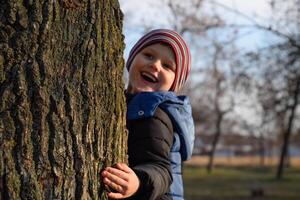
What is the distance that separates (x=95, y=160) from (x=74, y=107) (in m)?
0.24

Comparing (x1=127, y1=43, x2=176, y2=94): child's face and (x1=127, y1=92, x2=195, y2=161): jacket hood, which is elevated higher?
(x1=127, y1=43, x2=176, y2=94): child's face

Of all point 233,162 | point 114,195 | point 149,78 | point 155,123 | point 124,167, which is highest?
point 233,162

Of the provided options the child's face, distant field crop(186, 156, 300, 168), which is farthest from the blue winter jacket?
distant field crop(186, 156, 300, 168)

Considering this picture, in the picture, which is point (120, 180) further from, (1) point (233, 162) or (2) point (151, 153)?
(1) point (233, 162)

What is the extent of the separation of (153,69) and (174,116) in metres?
0.32

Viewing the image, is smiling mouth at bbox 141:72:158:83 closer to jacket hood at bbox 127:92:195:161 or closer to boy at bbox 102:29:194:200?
boy at bbox 102:29:194:200

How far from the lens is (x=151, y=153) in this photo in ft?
8.31

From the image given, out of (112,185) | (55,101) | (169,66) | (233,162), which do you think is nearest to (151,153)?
(112,185)

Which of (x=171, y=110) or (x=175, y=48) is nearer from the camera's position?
(x=171, y=110)

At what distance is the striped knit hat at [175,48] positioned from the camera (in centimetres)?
302

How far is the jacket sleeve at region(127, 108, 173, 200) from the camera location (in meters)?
2.45

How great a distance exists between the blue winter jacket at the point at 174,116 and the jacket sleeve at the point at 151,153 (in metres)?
0.04

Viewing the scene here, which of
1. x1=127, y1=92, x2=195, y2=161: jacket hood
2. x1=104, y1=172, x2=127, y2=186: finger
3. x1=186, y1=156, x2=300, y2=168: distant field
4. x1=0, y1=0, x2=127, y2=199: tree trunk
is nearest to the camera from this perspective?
x1=0, y1=0, x2=127, y2=199: tree trunk

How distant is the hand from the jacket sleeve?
0.16 ft
